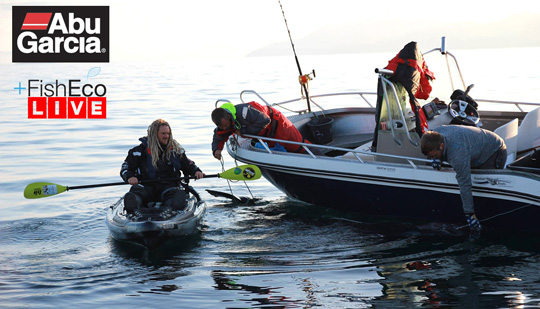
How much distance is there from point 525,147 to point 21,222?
6.19m

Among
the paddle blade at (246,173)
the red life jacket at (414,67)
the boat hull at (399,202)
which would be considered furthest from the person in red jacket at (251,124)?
the red life jacket at (414,67)

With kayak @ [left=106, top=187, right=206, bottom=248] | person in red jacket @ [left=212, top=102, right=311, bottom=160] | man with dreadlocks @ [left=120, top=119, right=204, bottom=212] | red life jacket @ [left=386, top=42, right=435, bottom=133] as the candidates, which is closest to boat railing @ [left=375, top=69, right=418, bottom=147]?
red life jacket @ [left=386, top=42, right=435, bottom=133]

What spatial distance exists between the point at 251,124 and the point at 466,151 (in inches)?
103

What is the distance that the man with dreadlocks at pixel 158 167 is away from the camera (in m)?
7.48

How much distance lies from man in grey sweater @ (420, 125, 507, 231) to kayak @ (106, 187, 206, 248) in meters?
2.57

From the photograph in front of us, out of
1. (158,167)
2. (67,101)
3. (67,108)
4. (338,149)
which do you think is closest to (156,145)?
(158,167)

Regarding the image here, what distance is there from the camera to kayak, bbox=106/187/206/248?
22.6 ft

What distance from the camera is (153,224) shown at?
22.5 ft

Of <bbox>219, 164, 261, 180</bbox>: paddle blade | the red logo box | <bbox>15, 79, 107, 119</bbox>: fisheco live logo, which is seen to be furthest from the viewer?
<bbox>15, 79, 107, 119</bbox>: fisheco live logo

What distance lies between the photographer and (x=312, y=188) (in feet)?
26.3

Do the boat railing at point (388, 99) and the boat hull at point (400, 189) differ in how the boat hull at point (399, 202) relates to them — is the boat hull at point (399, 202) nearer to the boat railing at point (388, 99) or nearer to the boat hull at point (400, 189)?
the boat hull at point (400, 189)

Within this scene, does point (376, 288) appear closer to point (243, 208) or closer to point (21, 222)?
point (243, 208)

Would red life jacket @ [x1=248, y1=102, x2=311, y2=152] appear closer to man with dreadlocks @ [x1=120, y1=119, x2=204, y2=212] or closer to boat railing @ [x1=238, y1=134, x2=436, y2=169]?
boat railing @ [x1=238, y1=134, x2=436, y2=169]

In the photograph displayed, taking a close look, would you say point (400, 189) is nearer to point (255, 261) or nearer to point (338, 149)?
point (338, 149)
